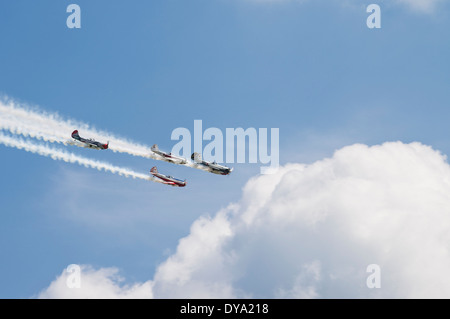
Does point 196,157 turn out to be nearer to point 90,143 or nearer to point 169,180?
point 169,180

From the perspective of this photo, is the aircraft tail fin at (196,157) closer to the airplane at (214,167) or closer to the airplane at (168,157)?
the airplane at (214,167)

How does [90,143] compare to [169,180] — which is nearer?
[90,143]

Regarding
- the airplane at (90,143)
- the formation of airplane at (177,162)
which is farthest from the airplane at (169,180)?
the airplane at (90,143)

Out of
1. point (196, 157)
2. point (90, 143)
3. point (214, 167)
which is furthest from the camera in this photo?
point (196, 157)

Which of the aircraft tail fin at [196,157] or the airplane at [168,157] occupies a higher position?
the aircraft tail fin at [196,157]

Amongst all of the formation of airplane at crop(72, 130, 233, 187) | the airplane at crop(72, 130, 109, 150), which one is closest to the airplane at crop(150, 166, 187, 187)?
the formation of airplane at crop(72, 130, 233, 187)

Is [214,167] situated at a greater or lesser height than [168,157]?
lesser

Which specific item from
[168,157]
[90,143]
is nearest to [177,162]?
[168,157]

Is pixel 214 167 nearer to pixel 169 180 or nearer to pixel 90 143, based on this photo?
pixel 169 180

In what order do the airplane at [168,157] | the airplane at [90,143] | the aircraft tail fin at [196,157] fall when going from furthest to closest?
the aircraft tail fin at [196,157] < the airplane at [168,157] < the airplane at [90,143]

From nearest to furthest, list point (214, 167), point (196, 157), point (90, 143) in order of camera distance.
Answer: point (90, 143), point (214, 167), point (196, 157)
